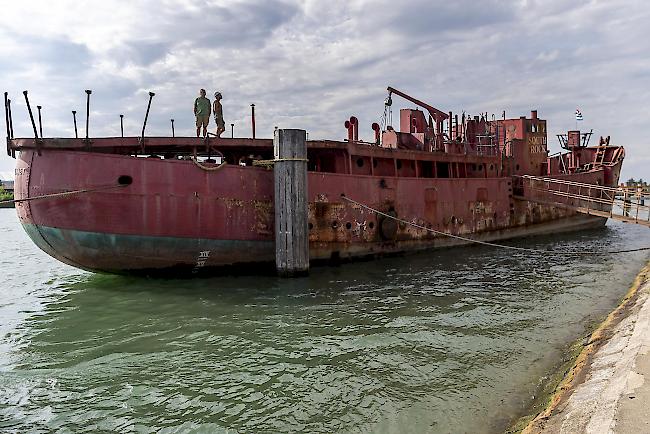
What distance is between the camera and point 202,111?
12.0 meters

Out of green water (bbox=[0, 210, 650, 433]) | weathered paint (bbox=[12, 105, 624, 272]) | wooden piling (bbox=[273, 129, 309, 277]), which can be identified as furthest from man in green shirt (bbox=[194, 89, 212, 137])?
green water (bbox=[0, 210, 650, 433])

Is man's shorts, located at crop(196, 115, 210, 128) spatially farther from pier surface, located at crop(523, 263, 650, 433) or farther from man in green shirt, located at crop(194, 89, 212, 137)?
pier surface, located at crop(523, 263, 650, 433)

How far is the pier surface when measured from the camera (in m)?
3.78

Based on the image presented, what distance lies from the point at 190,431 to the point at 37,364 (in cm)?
340

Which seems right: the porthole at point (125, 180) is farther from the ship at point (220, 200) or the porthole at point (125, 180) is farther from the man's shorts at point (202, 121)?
the man's shorts at point (202, 121)

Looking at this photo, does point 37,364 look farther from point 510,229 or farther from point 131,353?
point 510,229

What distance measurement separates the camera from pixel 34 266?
54.2 feet

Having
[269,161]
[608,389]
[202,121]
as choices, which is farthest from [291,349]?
[202,121]

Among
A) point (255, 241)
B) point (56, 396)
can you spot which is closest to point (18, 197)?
point (255, 241)

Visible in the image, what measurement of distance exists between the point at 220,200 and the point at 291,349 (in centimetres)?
546

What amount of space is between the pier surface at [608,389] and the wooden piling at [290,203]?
6951 millimetres

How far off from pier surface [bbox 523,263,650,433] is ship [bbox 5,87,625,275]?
775cm

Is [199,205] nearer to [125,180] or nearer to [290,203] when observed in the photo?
[125,180]

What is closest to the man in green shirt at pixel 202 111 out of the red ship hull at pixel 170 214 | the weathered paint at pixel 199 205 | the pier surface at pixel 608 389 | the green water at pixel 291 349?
the weathered paint at pixel 199 205
